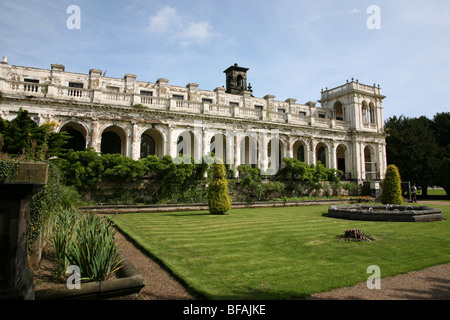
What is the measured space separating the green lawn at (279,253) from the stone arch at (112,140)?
15.3 metres

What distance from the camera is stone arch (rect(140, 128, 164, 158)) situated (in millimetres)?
25328

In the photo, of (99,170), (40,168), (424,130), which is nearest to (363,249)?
(40,168)

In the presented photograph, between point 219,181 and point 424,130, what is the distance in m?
34.6

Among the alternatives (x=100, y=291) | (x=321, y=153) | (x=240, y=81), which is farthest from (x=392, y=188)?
(x=240, y=81)

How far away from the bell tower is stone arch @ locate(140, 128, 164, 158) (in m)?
11.8

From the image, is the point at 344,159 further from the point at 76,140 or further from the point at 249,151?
the point at 76,140

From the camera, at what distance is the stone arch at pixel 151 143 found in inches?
997

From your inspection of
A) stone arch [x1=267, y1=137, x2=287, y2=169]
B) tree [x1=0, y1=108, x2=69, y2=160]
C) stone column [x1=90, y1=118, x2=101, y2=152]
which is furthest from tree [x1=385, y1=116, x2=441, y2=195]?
tree [x1=0, y1=108, x2=69, y2=160]

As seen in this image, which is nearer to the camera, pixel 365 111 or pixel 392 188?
pixel 392 188

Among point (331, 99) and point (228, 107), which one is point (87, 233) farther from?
point (331, 99)

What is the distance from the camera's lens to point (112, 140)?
24906 millimetres

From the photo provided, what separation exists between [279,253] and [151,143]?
21.3m

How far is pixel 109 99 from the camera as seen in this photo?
22.3 m

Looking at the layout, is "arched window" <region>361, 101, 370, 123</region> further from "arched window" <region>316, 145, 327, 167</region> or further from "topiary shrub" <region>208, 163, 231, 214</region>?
"topiary shrub" <region>208, 163, 231, 214</region>
